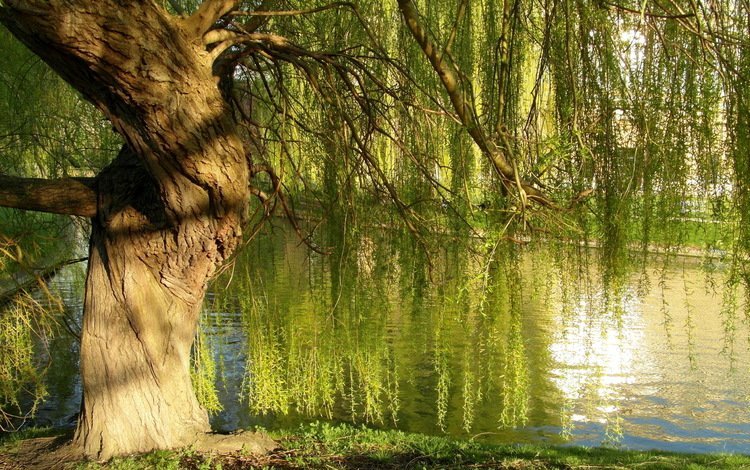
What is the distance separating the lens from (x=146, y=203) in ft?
10.3

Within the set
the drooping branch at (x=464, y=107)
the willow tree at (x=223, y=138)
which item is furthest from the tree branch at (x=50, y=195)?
the drooping branch at (x=464, y=107)

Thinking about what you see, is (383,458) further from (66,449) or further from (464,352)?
(66,449)

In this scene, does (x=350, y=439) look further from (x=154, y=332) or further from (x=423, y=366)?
(x=423, y=366)

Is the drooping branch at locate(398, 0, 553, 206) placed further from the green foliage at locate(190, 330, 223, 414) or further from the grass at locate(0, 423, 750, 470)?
the green foliage at locate(190, 330, 223, 414)

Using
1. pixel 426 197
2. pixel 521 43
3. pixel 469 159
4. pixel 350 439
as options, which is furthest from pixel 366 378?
pixel 521 43

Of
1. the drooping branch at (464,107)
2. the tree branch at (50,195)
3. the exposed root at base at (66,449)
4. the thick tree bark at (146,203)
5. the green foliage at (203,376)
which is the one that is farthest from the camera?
the green foliage at (203,376)

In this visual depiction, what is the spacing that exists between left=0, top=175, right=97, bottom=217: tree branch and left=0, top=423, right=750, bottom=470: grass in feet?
3.73

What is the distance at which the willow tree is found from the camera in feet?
8.54

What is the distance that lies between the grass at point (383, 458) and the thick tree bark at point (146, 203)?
214 millimetres

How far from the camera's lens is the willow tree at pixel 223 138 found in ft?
8.54

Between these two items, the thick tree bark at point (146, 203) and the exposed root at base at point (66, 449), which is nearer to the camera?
the thick tree bark at point (146, 203)

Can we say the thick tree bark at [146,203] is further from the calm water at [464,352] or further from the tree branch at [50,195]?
the calm water at [464,352]

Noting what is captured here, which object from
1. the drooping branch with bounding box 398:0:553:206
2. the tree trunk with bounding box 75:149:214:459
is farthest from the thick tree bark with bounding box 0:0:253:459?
the drooping branch with bounding box 398:0:553:206

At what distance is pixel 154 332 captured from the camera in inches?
125
